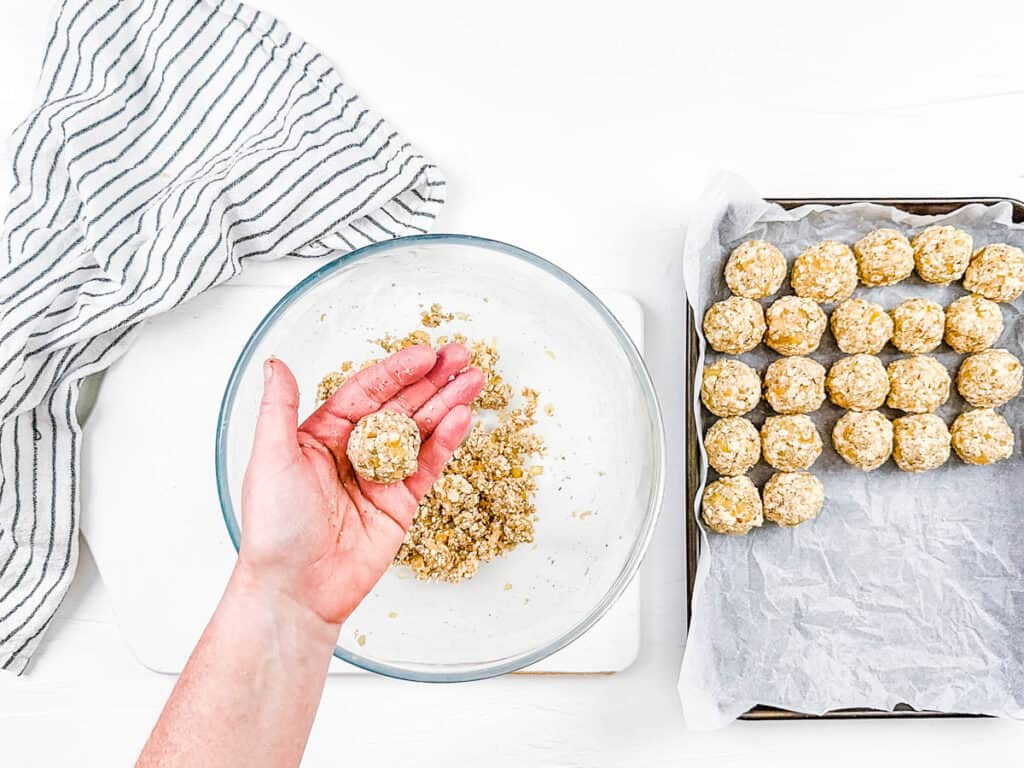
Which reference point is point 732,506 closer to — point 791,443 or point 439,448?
point 791,443

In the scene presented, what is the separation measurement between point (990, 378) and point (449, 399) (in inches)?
29.4

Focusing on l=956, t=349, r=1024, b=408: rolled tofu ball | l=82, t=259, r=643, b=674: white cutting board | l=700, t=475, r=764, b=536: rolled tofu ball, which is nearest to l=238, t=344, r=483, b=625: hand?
l=82, t=259, r=643, b=674: white cutting board

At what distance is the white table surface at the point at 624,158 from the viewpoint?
134 centimetres

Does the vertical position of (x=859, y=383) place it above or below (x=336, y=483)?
above

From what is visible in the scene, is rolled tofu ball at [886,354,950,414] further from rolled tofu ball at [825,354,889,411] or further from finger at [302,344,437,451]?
finger at [302,344,437,451]

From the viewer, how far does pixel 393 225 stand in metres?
1.33

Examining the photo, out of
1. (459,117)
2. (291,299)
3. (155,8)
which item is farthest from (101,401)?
(459,117)

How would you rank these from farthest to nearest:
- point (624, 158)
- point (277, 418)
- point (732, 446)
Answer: point (624, 158)
point (732, 446)
point (277, 418)

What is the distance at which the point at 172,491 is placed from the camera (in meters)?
1.30

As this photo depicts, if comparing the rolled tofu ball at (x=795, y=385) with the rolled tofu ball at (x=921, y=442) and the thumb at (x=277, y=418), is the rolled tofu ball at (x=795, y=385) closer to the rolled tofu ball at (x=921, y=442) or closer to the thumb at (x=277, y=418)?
the rolled tofu ball at (x=921, y=442)

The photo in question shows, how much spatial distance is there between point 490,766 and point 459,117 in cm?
→ 97

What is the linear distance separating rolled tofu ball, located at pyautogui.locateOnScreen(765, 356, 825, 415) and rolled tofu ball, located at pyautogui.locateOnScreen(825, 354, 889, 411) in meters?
0.02

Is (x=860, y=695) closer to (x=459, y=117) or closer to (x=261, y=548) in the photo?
(x=261, y=548)

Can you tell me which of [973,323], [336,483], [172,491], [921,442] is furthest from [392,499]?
[973,323]
